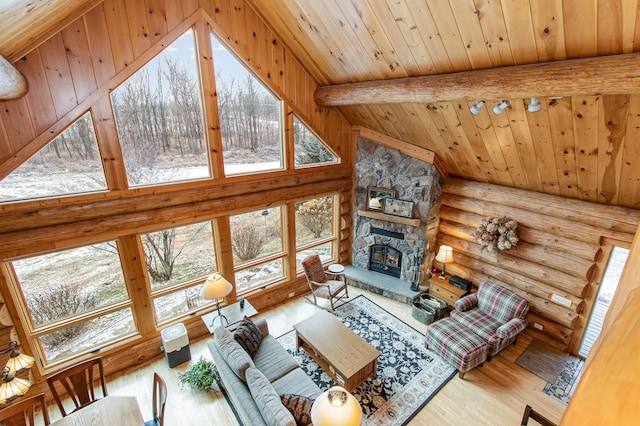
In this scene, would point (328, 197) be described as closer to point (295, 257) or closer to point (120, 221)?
point (295, 257)

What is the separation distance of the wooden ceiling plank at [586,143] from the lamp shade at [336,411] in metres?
3.84

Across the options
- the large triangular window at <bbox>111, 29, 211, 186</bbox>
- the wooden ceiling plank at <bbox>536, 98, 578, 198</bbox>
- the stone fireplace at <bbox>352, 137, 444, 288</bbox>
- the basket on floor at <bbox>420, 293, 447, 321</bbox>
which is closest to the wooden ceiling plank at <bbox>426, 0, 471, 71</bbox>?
the wooden ceiling plank at <bbox>536, 98, 578, 198</bbox>

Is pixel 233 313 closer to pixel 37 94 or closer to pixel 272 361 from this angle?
pixel 272 361

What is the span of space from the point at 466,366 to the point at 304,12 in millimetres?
5413

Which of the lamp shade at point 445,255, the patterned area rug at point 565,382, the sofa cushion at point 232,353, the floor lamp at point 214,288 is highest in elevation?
the floor lamp at point 214,288

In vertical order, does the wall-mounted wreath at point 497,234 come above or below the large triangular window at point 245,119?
below

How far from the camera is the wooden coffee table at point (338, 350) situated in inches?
173

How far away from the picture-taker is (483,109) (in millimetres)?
4246

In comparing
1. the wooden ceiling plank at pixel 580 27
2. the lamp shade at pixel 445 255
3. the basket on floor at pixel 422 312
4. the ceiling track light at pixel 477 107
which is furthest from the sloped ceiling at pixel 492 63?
the basket on floor at pixel 422 312

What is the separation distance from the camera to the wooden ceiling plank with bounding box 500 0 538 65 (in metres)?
2.98

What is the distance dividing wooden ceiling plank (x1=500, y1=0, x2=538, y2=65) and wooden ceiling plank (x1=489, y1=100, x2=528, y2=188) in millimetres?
874

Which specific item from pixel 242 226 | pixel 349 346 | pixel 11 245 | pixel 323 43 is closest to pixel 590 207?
pixel 349 346

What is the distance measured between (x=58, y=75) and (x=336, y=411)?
185 inches

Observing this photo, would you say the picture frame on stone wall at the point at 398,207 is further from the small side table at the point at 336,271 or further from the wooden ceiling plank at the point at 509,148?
the wooden ceiling plank at the point at 509,148
